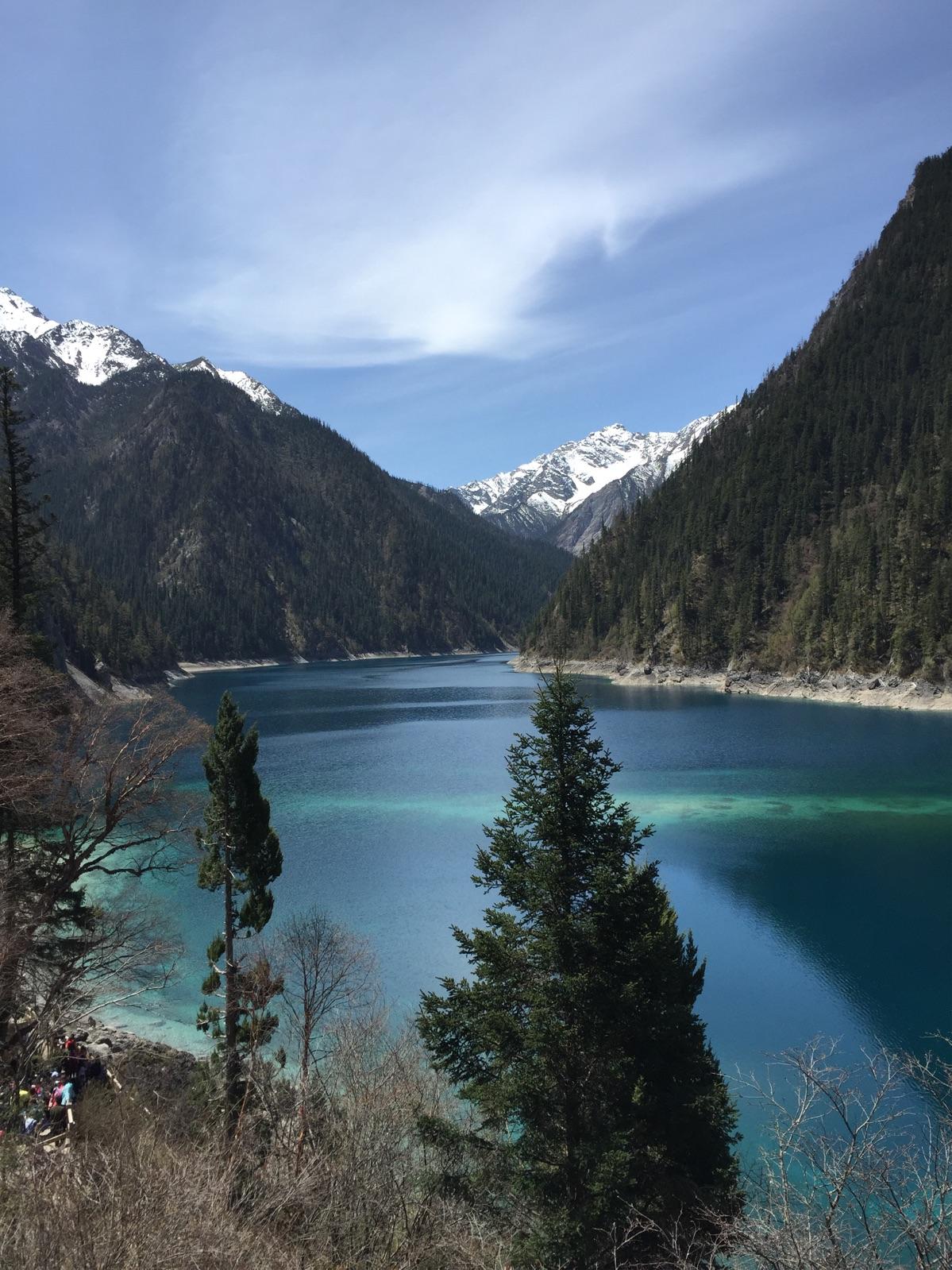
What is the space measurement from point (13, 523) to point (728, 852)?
3457 centimetres

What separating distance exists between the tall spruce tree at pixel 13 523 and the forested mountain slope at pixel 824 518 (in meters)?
96.2

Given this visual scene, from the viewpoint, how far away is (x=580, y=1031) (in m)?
12.7

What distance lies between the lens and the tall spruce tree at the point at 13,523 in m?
25.1

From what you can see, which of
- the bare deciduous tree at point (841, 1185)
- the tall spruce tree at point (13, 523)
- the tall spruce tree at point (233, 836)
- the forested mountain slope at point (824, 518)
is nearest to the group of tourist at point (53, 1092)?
the tall spruce tree at point (233, 836)

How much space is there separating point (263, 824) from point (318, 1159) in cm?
976

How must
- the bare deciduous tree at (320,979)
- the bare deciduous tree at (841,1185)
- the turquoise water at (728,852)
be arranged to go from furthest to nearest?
1. the turquoise water at (728,852)
2. the bare deciduous tree at (320,979)
3. the bare deciduous tree at (841,1185)

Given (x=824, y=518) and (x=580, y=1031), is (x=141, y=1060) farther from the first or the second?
(x=824, y=518)

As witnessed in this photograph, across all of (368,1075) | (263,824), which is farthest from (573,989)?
(263,824)

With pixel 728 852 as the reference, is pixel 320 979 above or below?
above

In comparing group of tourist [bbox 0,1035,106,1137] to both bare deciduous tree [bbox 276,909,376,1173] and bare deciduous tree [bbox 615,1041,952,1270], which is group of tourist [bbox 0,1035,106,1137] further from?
bare deciduous tree [bbox 615,1041,952,1270]

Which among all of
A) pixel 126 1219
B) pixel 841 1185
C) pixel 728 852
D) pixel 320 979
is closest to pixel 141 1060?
pixel 320 979

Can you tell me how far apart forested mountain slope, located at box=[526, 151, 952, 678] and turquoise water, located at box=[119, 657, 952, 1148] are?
89.0 ft

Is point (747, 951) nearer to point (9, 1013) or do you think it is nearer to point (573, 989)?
point (573, 989)

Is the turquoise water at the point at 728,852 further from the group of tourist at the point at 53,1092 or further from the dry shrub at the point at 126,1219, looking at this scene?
the dry shrub at the point at 126,1219
